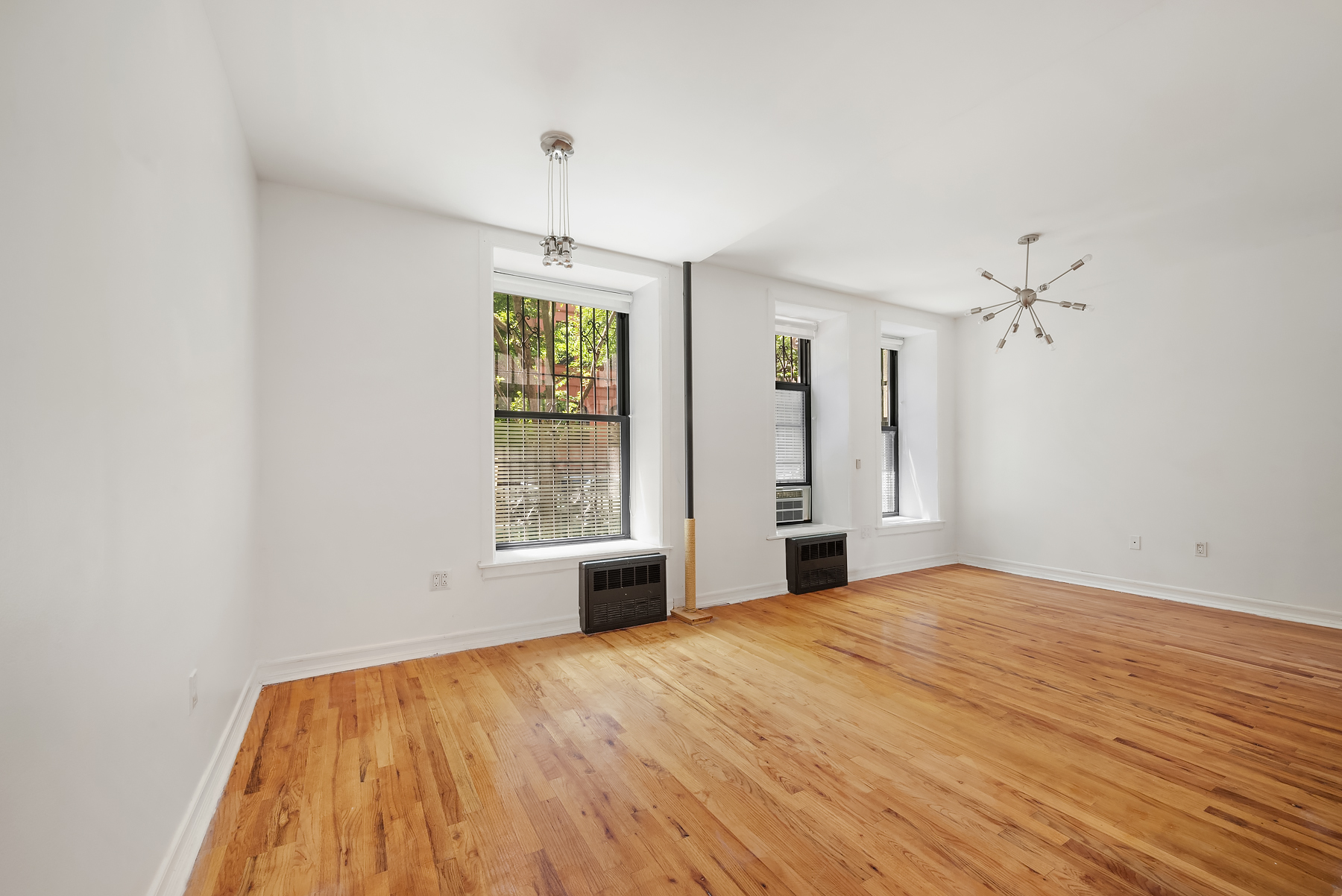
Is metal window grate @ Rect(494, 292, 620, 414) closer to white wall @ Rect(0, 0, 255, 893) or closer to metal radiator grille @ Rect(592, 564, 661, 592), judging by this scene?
metal radiator grille @ Rect(592, 564, 661, 592)

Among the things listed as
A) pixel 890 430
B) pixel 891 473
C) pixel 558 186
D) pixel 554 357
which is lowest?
pixel 891 473

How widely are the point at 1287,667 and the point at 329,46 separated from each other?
5.64m

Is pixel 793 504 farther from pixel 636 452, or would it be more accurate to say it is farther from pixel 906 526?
pixel 636 452

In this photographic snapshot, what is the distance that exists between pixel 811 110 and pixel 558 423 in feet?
9.05

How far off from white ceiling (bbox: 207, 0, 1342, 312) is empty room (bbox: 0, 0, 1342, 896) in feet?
0.08

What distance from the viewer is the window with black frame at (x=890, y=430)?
263 inches

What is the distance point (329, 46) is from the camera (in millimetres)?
2160

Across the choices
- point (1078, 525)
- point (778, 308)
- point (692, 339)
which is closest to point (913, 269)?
point (778, 308)

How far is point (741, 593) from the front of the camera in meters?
4.84

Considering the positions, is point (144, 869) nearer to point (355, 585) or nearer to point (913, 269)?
point (355, 585)

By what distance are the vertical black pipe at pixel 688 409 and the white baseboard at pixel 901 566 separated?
2.11 meters

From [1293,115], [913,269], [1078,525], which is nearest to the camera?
[1293,115]

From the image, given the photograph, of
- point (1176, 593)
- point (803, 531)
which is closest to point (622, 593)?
point (803, 531)

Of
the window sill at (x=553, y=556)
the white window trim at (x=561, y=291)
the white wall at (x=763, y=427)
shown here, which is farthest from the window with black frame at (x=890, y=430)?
the white window trim at (x=561, y=291)
